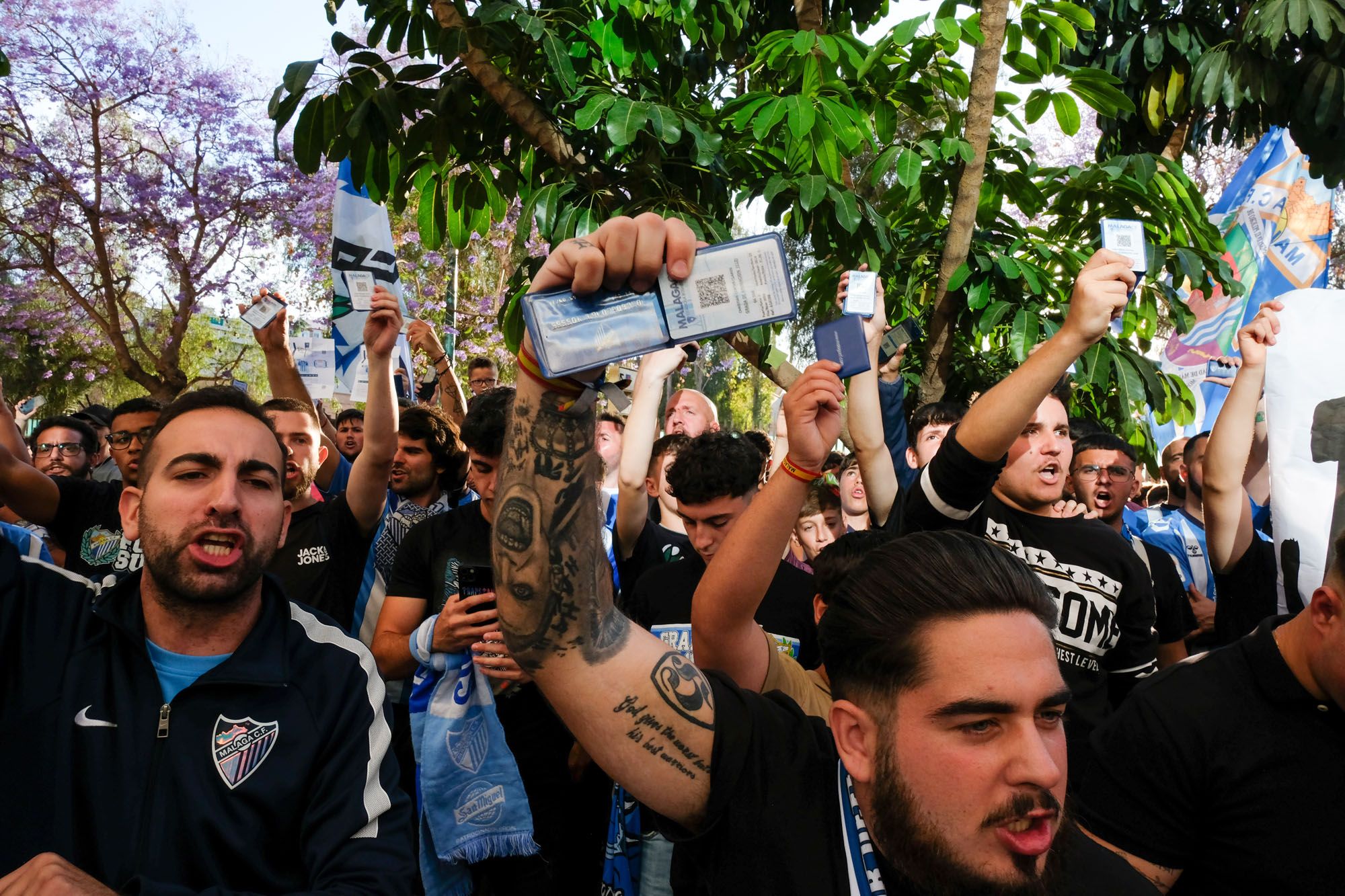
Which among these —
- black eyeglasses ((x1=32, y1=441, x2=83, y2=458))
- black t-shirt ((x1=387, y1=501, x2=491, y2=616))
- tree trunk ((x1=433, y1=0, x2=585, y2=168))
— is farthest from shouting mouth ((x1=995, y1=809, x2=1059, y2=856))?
black eyeglasses ((x1=32, y1=441, x2=83, y2=458))

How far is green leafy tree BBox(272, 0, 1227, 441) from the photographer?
3.56m

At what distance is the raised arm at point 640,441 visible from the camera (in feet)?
12.5

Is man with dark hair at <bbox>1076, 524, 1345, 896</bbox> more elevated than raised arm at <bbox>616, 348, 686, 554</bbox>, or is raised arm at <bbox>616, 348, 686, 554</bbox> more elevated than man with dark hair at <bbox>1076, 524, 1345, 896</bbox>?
raised arm at <bbox>616, 348, 686, 554</bbox>

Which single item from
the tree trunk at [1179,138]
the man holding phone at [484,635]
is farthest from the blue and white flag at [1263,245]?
the man holding phone at [484,635]

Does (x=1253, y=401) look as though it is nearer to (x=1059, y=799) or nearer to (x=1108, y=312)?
(x=1108, y=312)

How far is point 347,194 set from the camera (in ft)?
19.1

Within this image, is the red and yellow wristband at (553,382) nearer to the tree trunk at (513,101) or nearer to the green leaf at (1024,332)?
the tree trunk at (513,101)

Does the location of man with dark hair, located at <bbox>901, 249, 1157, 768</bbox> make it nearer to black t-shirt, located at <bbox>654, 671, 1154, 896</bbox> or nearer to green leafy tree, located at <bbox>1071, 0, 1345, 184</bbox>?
black t-shirt, located at <bbox>654, 671, 1154, 896</bbox>

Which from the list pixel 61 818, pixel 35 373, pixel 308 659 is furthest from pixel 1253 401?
pixel 35 373

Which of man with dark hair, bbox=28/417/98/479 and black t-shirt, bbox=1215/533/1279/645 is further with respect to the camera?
man with dark hair, bbox=28/417/98/479

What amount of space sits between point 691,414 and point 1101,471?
91.3 inches

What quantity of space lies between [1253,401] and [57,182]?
56.6ft

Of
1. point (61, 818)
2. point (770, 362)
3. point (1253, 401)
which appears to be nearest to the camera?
point (61, 818)

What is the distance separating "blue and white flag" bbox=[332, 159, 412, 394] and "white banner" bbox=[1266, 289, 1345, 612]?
435 cm
